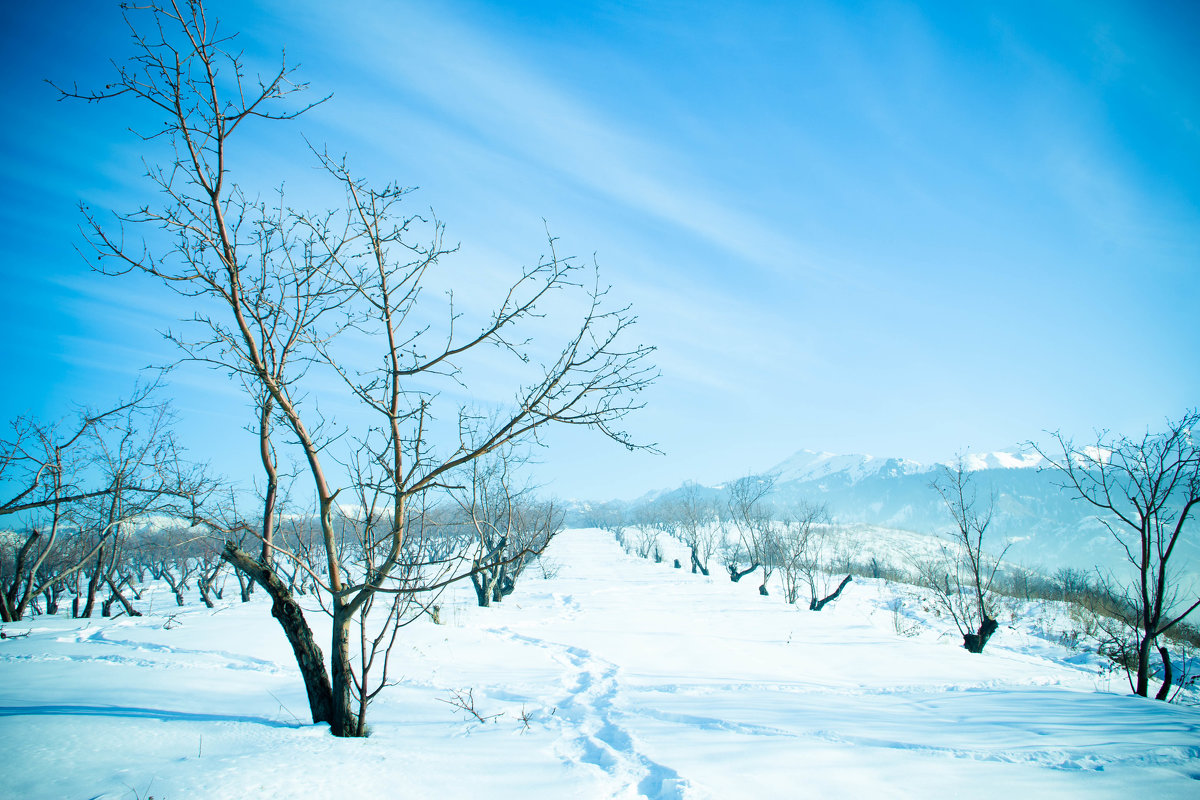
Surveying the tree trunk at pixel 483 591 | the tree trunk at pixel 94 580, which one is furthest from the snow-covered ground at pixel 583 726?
the tree trunk at pixel 94 580

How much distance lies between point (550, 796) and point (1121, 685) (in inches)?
524

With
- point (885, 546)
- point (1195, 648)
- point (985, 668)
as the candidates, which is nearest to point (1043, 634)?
point (1195, 648)

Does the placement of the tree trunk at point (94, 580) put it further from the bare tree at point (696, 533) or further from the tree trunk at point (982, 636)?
the bare tree at point (696, 533)

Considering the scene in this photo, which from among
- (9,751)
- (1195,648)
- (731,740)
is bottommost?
(1195,648)

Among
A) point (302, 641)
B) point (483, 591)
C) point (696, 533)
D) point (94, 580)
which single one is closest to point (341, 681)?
point (302, 641)

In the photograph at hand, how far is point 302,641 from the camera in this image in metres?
4.09

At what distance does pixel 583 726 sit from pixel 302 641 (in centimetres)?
282

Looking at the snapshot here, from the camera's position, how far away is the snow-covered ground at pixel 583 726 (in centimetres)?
326

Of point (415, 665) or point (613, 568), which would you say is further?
point (613, 568)

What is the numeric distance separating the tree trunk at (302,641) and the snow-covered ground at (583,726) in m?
0.20

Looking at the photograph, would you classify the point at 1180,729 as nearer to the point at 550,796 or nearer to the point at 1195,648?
the point at 550,796

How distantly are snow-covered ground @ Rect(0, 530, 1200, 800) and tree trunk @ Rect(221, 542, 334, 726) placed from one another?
20 centimetres

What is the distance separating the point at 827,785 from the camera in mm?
3633

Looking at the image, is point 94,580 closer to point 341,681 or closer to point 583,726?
point 341,681
